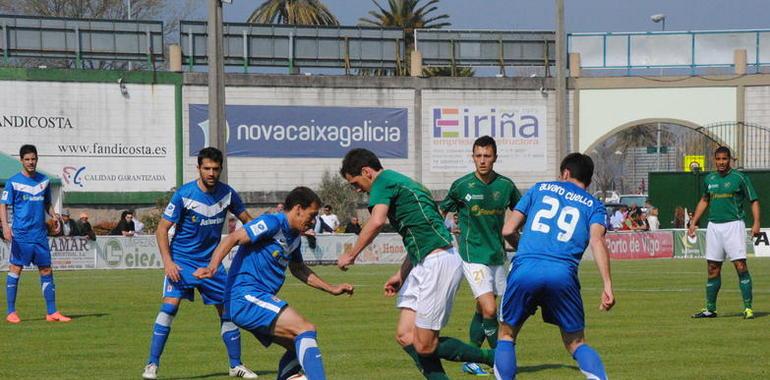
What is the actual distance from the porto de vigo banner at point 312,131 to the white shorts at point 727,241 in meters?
31.1

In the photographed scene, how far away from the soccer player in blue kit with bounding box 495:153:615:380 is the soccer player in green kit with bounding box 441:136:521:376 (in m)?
2.91

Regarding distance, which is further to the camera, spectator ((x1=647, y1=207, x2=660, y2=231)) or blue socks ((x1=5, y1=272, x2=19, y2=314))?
spectator ((x1=647, y1=207, x2=660, y2=231))

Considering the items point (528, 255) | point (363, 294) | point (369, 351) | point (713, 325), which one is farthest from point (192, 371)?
point (363, 294)

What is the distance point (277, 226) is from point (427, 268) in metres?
1.20

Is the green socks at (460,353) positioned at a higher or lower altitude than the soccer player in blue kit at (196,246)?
lower

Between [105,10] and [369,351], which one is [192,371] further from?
[105,10]

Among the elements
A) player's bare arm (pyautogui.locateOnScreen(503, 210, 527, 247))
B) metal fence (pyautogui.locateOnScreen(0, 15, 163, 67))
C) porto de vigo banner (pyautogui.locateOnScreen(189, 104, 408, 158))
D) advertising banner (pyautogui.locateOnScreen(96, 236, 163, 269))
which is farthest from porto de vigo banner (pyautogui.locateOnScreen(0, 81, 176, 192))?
player's bare arm (pyautogui.locateOnScreen(503, 210, 527, 247))

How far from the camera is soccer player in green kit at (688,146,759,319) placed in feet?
56.9

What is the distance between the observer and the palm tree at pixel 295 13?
65.0 meters

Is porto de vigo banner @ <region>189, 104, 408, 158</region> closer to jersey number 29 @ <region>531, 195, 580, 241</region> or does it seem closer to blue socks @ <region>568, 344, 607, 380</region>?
jersey number 29 @ <region>531, 195, 580, 241</region>

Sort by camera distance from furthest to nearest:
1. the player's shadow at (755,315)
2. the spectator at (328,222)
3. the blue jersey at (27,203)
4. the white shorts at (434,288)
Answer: the spectator at (328,222)
the player's shadow at (755,315)
the blue jersey at (27,203)
the white shorts at (434,288)

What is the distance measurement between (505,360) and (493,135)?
138 ft

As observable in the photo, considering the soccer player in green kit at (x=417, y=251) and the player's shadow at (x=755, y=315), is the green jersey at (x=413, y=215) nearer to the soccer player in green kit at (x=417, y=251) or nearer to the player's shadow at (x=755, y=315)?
the soccer player in green kit at (x=417, y=251)

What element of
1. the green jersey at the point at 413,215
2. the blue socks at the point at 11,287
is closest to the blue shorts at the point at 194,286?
the green jersey at the point at 413,215
